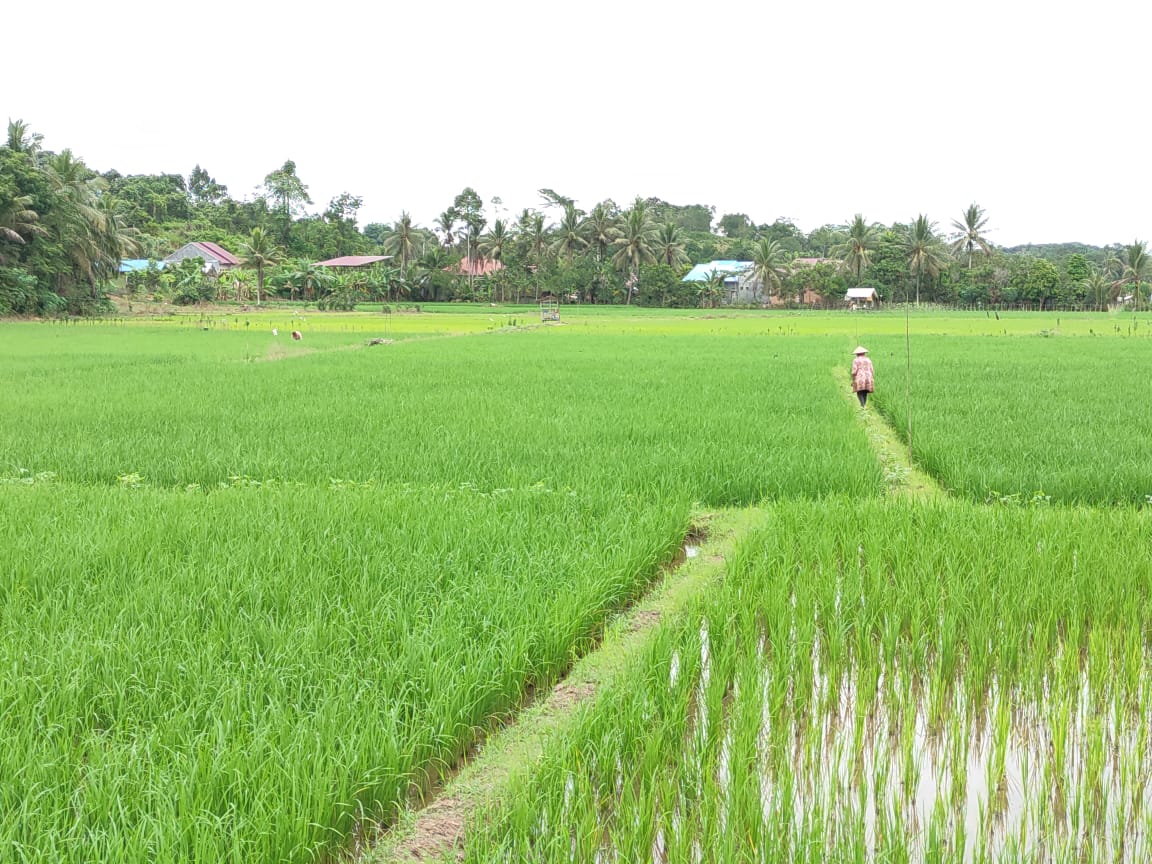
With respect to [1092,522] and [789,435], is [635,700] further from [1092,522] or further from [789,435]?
[789,435]

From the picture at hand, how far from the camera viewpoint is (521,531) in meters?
4.22

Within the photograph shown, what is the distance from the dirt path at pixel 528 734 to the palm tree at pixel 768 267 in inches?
1779

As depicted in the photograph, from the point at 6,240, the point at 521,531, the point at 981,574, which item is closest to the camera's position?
the point at 981,574

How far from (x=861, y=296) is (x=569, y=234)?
1696 centimetres

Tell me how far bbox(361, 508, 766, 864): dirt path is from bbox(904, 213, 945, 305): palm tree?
45.9 m

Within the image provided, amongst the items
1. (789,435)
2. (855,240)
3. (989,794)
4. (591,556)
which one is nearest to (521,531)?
(591,556)

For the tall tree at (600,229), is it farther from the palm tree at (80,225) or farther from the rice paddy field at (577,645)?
the rice paddy field at (577,645)

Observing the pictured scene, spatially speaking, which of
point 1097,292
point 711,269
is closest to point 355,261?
point 711,269

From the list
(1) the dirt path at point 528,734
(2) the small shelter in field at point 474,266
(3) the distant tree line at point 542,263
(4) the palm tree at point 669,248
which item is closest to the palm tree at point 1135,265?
(3) the distant tree line at point 542,263

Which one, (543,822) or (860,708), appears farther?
(860,708)

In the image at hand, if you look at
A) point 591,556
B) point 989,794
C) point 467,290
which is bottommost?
point 989,794

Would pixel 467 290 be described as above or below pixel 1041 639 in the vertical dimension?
above

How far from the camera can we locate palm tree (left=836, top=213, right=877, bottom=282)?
46.2m

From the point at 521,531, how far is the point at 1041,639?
230 cm
